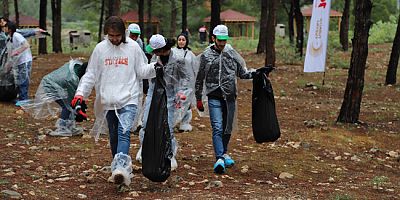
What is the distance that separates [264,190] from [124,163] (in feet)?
4.96

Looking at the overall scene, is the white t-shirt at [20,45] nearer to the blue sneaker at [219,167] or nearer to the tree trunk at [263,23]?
the blue sneaker at [219,167]

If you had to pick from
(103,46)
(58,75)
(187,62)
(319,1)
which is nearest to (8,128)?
(58,75)

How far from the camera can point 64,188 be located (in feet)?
21.8

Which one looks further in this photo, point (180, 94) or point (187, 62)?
point (187, 62)

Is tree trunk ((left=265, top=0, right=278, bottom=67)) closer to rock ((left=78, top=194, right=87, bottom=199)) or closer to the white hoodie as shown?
the white hoodie

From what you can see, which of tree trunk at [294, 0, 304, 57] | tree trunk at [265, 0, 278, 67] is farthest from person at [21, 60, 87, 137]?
tree trunk at [294, 0, 304, 57]

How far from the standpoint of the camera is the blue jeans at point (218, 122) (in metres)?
7.71

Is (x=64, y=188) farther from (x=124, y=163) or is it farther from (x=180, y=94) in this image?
(x=180, y=94)

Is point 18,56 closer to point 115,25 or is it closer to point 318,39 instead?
point 115,25

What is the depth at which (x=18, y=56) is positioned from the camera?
41.3 feet

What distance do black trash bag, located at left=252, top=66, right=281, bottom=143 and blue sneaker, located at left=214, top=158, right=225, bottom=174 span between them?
73 cm

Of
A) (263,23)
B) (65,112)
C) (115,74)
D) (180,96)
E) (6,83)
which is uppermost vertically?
(263,23)

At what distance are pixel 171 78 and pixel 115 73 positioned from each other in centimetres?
141

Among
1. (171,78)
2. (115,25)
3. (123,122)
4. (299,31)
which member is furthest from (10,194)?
(299,31)
